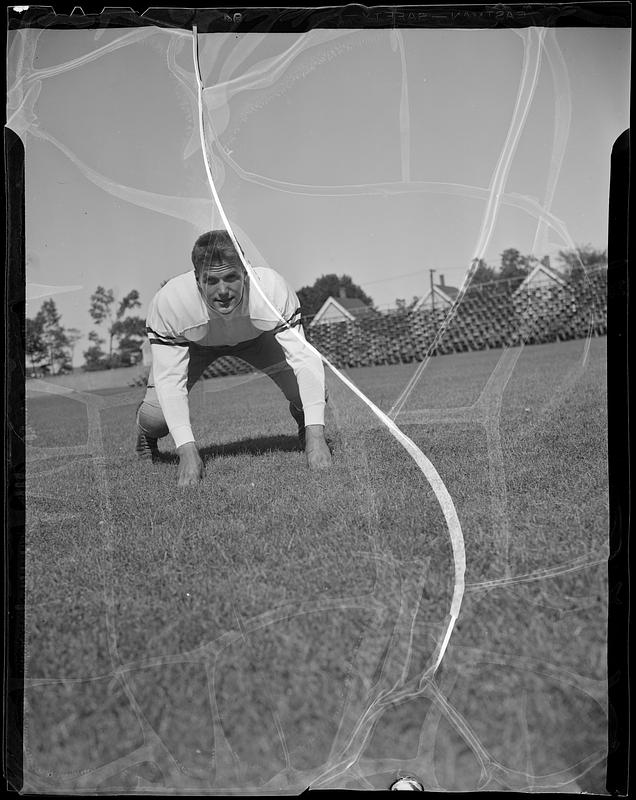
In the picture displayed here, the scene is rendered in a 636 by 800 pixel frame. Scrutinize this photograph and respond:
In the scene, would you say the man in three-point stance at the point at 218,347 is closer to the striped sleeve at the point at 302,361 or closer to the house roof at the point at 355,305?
the striped sleeve at the point at 302,361

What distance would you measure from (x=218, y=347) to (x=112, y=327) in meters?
0.30

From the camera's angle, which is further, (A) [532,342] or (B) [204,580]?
(A) [532,342]

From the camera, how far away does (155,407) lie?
6.95 ft

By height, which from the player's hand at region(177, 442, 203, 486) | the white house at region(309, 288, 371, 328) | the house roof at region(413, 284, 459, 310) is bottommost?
the player's hand at region(177, 442, 203, 486)

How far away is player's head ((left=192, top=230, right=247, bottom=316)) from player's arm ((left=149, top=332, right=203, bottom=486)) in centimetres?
16

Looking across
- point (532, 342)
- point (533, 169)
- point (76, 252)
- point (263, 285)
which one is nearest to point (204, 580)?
point (263, 285)

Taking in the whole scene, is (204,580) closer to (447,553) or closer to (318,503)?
(318,503)

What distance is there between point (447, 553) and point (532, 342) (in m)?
0.65

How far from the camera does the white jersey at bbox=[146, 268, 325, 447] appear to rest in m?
2.06

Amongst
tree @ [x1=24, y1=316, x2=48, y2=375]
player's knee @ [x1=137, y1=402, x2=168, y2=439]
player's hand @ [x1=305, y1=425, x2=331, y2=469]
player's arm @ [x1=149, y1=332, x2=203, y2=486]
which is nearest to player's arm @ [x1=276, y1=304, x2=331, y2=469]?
player's hand @ [x1=305, y1=425, x2=331, y2=469]

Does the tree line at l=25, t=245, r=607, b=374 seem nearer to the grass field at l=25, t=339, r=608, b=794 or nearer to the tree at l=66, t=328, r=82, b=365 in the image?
the tree at l=66, t=328, r=82, b=365

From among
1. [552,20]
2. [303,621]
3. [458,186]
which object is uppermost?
[552,20]

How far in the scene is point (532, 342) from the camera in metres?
2.13

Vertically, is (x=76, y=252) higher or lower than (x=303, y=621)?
higher
